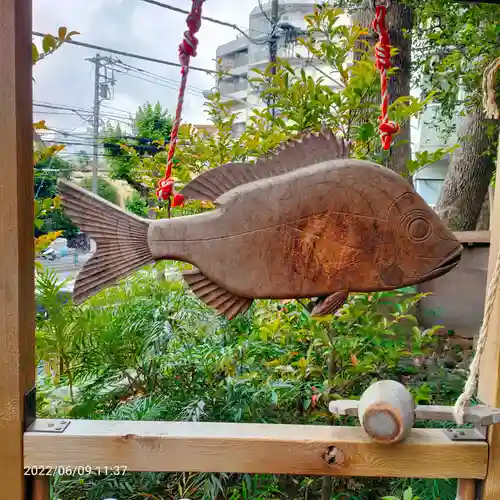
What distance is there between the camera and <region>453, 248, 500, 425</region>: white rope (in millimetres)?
726

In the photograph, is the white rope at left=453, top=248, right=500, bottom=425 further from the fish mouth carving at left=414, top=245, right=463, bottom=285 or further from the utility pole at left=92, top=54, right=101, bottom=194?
the utility pole at left=92, top=54, right=101, bottom=194

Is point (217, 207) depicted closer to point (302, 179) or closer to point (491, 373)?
point (302, 179)

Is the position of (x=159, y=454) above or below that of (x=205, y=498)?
above

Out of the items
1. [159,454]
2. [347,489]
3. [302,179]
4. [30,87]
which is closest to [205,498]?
[347,489]

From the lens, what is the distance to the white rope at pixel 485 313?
729 mm

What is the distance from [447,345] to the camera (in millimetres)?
2617

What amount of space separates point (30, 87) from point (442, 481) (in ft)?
5.71

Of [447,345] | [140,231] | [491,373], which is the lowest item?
[447,345]

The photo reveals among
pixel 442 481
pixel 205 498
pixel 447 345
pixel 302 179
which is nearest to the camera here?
pixel 302 179

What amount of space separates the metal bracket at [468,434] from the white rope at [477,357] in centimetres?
10

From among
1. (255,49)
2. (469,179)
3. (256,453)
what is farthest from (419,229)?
(255,49)

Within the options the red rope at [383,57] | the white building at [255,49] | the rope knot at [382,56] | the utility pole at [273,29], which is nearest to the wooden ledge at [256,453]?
the red rope at [383,57]

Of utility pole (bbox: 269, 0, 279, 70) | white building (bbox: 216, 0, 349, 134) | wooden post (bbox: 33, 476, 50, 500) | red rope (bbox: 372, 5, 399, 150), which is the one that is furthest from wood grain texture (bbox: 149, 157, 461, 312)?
white building (bbox: 216, 0, 349, 134)

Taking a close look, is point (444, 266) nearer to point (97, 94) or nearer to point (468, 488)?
point (468, 488)
